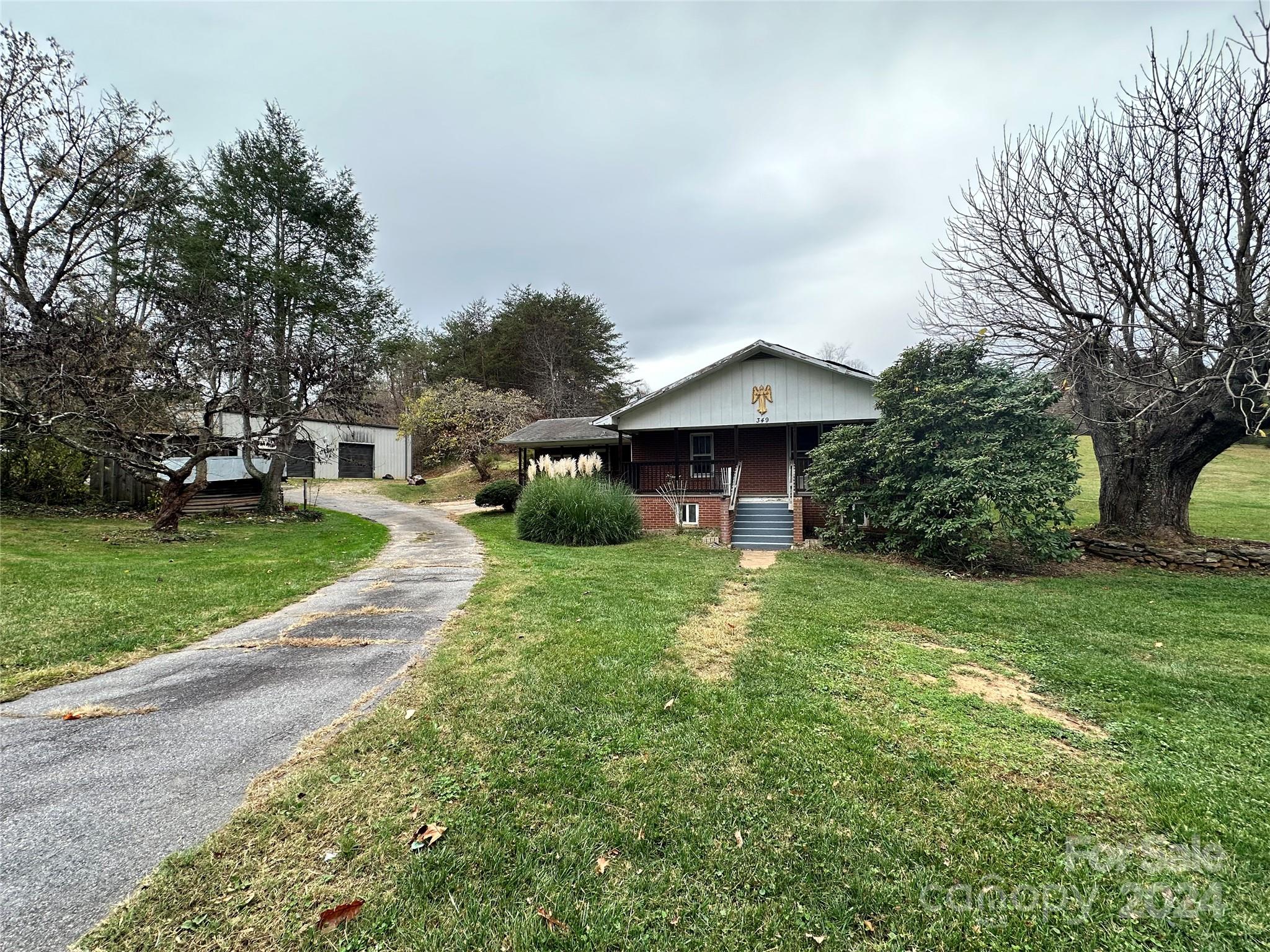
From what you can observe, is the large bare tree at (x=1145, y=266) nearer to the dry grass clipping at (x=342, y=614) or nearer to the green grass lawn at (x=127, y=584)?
the dry grass clipping at (x=342, y=614)

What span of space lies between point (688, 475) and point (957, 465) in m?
8.04

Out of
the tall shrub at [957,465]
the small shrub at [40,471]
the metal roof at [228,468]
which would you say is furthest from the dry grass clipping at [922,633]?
the small shrub at [40,471]

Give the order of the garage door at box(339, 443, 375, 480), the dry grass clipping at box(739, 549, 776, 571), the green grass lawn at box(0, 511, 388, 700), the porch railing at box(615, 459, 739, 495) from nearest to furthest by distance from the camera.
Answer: the green grass lawn at box(0, 511, 388, 700) < the dry grass clipping at box(739, 549, 776, 571) < the porch railing at box(615, 459, 739, 495) < the garage door at box(339, 443, 375, 480)

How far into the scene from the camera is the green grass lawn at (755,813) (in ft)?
5.61

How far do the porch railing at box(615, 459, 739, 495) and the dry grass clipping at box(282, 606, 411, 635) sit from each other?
26.8 feet

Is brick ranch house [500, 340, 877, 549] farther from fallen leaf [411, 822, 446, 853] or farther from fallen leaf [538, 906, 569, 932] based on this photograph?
fallen leaf [538, 906, 569, 932]

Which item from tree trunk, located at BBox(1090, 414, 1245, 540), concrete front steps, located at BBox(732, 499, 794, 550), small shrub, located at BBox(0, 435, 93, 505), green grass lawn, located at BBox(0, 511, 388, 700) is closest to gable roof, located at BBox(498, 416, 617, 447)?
concrete front steps, located at BBox(732, 499, 794, 550)

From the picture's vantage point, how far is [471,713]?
3.20 m

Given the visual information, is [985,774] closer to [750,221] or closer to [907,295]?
[907,295]

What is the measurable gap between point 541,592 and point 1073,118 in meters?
12.6

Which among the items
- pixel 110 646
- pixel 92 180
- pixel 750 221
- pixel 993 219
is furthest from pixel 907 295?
pixel 92 180

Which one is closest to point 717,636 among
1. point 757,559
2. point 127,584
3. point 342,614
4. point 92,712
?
point 342,614

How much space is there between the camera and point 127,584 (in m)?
6.45

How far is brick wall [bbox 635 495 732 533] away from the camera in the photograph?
13258mm
